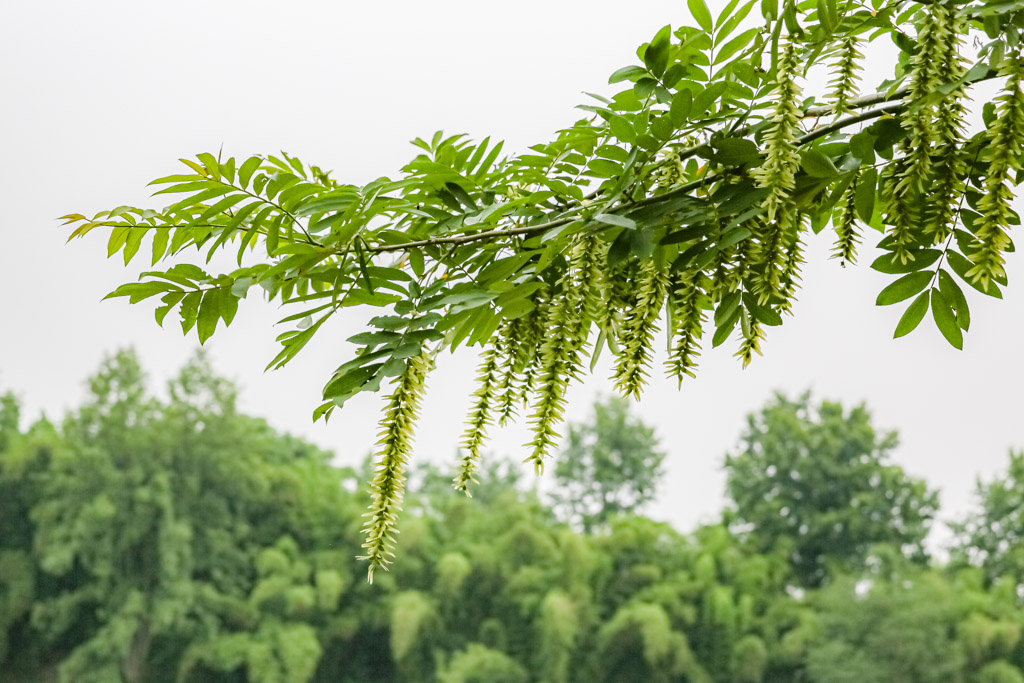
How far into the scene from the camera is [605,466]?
30266 mm

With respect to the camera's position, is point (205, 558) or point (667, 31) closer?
point (667, 31)

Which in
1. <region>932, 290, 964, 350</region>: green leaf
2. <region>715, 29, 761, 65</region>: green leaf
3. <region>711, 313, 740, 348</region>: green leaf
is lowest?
<region>711, 313, 740, 348</region>: green leaf

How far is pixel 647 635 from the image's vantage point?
72.3ft

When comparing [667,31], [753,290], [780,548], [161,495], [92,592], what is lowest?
[753,290]

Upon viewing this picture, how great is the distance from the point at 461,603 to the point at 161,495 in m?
6.26

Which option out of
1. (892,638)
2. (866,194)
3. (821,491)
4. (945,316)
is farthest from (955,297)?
(821,491)

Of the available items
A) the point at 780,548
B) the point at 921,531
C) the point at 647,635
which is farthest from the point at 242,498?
the point at 921,531

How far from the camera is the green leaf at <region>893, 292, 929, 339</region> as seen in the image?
3.57 ft

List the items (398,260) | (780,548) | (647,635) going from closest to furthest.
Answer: (398,260)
(647,635)
(780,548)

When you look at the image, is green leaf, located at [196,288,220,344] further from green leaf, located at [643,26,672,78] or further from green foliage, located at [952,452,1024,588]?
green foliage, located at [952,452,1024,588]

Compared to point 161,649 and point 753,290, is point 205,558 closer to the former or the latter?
point 161,649

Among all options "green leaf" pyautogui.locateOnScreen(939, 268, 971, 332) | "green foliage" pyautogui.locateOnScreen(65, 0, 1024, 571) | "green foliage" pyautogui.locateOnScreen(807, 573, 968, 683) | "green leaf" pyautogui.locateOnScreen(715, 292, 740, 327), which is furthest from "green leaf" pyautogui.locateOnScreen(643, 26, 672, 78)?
"green foliage" pyautogui.locateOnScreen(807, 573, 968, 683)

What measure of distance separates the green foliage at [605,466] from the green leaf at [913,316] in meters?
28.8

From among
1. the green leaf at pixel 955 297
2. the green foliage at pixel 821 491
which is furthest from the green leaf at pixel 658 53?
the green foliage at pixel 821 491
